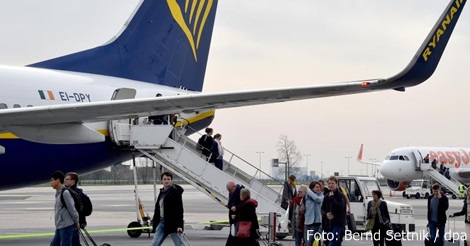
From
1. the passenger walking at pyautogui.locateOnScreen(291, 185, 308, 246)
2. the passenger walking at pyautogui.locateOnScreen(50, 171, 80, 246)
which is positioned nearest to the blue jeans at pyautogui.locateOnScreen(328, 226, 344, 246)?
the passenger walking at pyautogui.locateOnScreen(291, 185, 308, 246)

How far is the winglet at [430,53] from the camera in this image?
48.1 ft

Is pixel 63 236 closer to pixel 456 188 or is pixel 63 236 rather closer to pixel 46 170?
pixel 46 170

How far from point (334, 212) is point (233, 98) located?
112 inches

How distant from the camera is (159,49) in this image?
2500 centimetres

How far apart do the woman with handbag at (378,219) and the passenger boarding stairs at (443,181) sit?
38455 millimetres

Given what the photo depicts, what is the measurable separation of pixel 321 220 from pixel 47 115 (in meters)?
5.39

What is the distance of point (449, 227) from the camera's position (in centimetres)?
2698

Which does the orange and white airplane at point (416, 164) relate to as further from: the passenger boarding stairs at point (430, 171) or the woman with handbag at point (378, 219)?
the woman with handbag at point (378, 219)

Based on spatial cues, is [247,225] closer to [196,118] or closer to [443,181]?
[196,118]

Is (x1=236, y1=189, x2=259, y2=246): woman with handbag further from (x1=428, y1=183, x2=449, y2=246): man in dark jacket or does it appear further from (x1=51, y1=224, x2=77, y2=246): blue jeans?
(x1=428, y1=183, x2=449, y2=246): man in dark jacket

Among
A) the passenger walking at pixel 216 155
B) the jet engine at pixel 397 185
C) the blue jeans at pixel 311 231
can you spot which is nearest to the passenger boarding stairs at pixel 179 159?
the passenger walking at pixel 216 155

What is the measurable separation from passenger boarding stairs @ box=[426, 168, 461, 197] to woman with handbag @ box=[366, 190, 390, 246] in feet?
126

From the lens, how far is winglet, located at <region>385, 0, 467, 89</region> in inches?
577

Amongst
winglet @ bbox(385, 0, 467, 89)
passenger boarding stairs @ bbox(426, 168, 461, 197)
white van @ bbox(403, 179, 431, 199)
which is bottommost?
white van @ bbox(403, 179, 431, 199)
